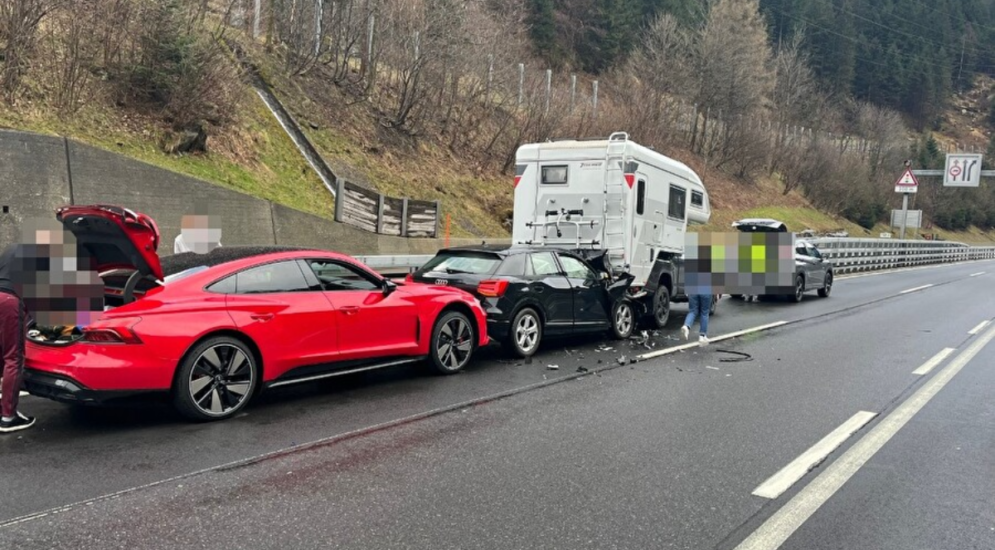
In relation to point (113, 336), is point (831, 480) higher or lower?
lower

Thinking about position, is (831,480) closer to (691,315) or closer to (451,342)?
(451,342)

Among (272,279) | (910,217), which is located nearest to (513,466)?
(272,279)

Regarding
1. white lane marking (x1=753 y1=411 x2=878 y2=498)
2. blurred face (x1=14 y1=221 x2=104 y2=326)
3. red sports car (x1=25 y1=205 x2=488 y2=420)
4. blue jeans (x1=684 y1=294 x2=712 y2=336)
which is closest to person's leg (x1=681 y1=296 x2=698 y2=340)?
blue jeans (x1=684 y1=294 x2=712 y2=336)

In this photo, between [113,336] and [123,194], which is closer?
[113,336]

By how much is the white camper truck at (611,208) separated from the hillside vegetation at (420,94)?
20.1 ft

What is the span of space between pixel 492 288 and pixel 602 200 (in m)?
4.29

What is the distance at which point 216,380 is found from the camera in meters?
A: 5.98

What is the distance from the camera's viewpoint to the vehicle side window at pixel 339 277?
6.99 m

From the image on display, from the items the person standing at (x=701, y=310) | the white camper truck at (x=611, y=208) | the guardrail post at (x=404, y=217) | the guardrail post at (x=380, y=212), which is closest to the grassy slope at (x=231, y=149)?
the guardrail post at (x=380, y=212)

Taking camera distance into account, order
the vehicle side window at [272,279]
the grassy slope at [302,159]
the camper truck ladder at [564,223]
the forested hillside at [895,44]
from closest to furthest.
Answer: the vehicle side window at [272,279]
the camper truck ladder at [564,223]
the grassy slope at [302,159]
the forested hillside at [895,44]

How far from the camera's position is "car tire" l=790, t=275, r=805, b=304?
17.8 meters

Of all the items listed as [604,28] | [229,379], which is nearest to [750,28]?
[604,28]

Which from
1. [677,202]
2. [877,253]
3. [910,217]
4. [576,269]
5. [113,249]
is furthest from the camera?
[910,217]

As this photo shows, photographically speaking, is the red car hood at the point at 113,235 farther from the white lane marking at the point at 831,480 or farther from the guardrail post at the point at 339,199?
the guardrail post at the point at 339,199
